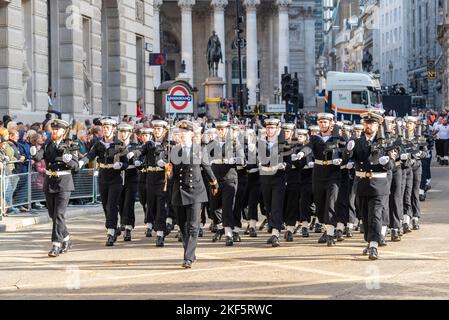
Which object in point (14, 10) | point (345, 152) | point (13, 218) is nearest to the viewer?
point (345, 152)

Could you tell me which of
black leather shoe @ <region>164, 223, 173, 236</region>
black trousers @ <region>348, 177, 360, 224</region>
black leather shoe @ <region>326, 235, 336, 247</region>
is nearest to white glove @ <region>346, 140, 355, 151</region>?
black leather shoe @ <region>326, 235, 336, 247</region>

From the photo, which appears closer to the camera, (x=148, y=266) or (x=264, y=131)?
(x=148, y=266)

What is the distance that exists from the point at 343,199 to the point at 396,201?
921mm

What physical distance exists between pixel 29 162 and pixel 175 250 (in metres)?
6.92

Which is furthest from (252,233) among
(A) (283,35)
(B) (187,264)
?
(A) (283,35)

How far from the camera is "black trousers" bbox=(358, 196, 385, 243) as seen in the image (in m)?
15.5

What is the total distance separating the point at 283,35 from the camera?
326 feet

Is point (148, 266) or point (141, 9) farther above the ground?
point (141, 9)

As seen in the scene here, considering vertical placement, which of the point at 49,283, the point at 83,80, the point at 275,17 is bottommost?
the point at 49,283

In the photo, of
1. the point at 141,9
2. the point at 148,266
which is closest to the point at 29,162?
the point at 148,266

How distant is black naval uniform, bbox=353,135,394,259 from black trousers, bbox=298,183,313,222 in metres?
2.57

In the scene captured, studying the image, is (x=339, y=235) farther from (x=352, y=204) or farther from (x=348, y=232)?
(x=352, y=204)

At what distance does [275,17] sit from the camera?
4063 inches
